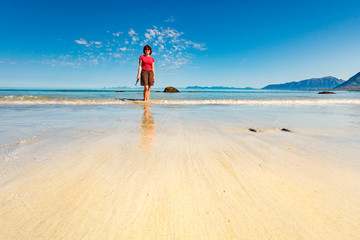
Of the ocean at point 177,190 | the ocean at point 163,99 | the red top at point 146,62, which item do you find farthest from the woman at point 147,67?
the ocean at point 177,190

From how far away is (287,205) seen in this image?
991 mm

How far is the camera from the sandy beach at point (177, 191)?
32.3 inches

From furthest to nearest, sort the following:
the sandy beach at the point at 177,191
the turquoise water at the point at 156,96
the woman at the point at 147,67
Result: 1. the turquoise water at the point at 156,96
2. the woman at the point at 147,67
3. the sandy beach at the point at 177,191

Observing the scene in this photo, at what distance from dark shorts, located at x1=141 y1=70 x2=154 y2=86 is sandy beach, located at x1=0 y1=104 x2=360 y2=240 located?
6.08 meters

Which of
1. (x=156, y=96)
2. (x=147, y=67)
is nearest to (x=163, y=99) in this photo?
(x=147, y=67)

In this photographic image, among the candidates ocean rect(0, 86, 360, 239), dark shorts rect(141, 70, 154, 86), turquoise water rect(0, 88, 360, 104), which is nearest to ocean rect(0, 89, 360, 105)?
turquoise water rect(0, 88, 360, 104)

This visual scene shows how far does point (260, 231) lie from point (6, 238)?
1.14 meters

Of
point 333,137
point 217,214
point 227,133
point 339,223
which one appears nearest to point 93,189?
point 217,214

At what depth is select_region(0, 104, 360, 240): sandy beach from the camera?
821 millimetres

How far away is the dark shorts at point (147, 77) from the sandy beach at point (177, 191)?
6.08 metres

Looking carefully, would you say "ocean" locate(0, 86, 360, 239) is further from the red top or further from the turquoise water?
the turquoise water

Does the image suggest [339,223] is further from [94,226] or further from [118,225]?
[94,226]

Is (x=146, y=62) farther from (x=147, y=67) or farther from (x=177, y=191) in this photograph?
(x=177, y=191)

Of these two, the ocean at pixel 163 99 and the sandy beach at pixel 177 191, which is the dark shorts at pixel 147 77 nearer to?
the ocean at pixel 163 99
